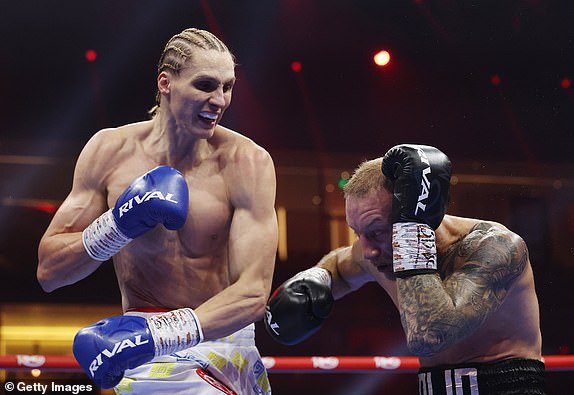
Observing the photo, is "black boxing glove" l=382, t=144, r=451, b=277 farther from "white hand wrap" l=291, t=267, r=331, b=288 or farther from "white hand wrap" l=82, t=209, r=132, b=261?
"white hand wrap" l=82, t=209, r=132, b=261

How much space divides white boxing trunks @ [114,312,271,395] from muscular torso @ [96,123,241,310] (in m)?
0.08

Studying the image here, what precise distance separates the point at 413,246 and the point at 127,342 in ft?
2.15

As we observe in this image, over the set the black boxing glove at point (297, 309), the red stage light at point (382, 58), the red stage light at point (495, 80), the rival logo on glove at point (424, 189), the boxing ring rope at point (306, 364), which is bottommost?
the boxing ring rope at point (306, 364)

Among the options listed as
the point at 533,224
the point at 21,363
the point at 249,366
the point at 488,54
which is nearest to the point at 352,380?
the point at 533,224

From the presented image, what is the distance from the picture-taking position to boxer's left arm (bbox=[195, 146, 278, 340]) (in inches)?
77.0

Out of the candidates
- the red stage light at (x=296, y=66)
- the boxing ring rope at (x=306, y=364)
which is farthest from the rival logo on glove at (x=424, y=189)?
the red stage light at (x=296, y=66)

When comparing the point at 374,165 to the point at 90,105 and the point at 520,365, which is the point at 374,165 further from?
the point at 90,105

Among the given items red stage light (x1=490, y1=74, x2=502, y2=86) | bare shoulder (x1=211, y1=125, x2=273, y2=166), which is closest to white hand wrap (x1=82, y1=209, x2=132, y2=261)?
bare shoulder (x1=211, y1=125, x2=273, y2=166)

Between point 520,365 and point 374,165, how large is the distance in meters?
0.57

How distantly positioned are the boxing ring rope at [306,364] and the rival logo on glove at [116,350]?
34.8 inches

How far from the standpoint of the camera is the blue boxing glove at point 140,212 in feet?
6.33

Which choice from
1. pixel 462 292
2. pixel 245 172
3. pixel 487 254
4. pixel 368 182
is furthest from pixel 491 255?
pixel 245 172

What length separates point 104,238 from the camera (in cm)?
198

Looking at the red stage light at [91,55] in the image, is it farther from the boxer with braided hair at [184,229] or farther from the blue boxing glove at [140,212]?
the blue boxing glove at [140,212]
